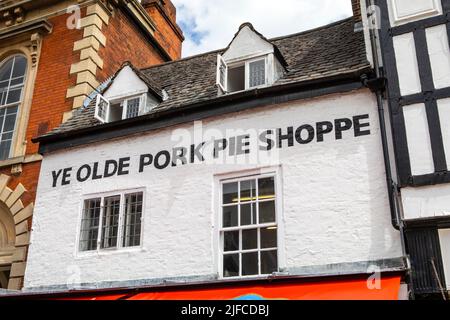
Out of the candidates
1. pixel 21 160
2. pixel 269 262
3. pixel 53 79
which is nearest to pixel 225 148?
pixel 269 262

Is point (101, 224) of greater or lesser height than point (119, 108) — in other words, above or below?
below

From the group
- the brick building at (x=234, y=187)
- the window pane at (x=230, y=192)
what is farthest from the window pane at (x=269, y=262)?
the window pane at (x=230, y=192)

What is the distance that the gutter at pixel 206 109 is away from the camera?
351 inches

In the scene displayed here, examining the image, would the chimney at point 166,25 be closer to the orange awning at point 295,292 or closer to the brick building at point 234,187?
the brick building at point 234,187

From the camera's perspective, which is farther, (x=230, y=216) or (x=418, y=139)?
(x=230, y=216)

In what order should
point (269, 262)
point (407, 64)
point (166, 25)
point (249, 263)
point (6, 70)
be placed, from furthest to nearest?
point (166, 25) < point (6, 70) < point (249, 263) < point (269, 262) < point (407, 64)

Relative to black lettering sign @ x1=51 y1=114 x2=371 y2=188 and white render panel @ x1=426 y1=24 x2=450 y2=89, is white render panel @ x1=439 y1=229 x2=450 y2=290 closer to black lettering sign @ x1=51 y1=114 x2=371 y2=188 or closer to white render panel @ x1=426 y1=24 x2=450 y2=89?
black lettering sign @ x1=51 y1=114 x2=371 y2=188

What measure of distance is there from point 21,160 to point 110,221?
3.19m

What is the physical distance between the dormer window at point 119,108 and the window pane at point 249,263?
4.11 metres

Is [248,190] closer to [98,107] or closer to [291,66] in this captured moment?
[291,66]

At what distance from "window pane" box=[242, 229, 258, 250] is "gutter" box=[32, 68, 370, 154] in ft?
7.57

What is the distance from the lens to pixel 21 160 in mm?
11766

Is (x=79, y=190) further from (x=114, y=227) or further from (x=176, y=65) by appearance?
(x=176, y=65)

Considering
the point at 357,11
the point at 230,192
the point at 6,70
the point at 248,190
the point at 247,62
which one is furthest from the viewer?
the point at 6,70
